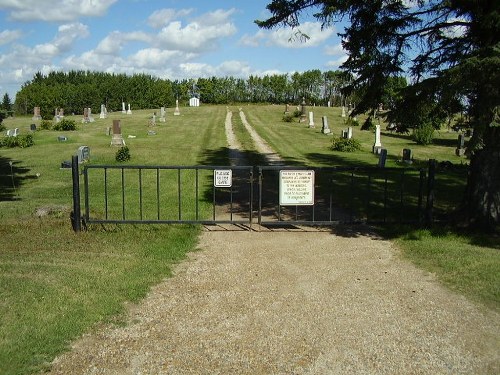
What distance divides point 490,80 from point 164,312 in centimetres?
542

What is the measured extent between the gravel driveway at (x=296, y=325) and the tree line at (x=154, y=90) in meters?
87.0

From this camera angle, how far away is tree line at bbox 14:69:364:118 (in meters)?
88.5

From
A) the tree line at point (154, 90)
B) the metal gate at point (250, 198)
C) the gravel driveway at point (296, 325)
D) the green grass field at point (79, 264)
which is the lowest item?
the gravel driveway at point (296, 325)

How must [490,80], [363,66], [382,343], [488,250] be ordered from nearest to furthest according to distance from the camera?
[382,343] < [490,80] < [488,250] < [363,66]

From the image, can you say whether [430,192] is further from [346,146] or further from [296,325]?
Result: [346,146]

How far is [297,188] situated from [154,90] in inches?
3791

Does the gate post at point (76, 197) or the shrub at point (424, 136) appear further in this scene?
the shrub at point (424, 136)

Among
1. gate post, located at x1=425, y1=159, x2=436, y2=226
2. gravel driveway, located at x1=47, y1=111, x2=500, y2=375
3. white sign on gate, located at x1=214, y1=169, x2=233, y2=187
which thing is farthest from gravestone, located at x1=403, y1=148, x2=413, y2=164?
gravel driveway, located at x1=47, y1=111, x2=500, y2=375

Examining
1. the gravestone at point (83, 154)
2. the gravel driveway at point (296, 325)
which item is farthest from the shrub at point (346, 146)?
the gravel driveway at point (296, 325)

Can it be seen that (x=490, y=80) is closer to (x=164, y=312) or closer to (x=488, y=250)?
(x=488, y=250)

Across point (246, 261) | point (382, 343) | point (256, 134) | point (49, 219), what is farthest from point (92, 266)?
point (256, 134)

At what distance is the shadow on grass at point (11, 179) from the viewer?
13.6m

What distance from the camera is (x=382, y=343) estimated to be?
4.89 meters

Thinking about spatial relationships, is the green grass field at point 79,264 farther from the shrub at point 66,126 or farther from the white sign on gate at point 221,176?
the shrub at point 66,126
